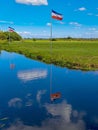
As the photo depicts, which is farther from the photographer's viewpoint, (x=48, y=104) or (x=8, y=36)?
(x=8, y=36)

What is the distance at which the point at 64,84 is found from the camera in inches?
869

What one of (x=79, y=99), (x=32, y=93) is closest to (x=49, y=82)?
(x=32, y=93)

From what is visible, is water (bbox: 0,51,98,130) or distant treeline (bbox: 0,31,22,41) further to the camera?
distant treeline (bbox: 0,31,22,41)

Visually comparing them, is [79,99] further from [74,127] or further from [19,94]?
[74,127]

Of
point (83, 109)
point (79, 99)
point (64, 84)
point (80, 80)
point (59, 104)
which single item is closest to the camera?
point (83, 109)

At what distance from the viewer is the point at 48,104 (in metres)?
16.2

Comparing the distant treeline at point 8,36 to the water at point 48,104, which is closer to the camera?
the water at point 48,104

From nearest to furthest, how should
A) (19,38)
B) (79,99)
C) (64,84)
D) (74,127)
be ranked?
(74,127), (79,99), (64,84), (19,38)

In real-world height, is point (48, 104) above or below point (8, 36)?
above

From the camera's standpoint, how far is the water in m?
13.1

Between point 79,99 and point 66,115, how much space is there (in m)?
3.20

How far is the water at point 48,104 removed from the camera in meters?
13.1

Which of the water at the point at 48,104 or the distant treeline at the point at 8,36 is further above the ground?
the water at the point at 48,104

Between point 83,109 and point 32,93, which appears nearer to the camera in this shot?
point 83,109
